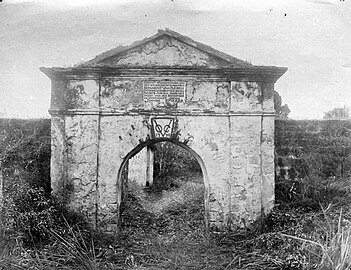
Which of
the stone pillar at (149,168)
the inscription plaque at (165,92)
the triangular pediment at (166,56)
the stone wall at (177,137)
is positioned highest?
the triangular pediment at (166,56)

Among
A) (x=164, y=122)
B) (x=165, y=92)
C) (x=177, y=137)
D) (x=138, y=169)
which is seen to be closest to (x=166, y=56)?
(x=165, y=92)

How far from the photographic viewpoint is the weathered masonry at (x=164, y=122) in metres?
6.40

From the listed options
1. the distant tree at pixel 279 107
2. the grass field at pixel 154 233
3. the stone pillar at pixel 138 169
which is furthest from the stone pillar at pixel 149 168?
the distant tree at pixel 279 107

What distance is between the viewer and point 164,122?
6410mm

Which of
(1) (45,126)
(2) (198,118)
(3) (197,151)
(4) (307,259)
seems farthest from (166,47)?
(4) (307,259)

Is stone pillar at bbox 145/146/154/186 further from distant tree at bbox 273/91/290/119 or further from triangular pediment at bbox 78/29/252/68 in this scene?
distant tree at bbox 273/91/290/119

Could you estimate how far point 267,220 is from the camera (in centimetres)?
640

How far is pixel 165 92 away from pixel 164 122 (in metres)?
0.56

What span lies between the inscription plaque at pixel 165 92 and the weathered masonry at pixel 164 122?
18mm

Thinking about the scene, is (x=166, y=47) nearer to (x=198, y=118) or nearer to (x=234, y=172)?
(x=198, y=118)

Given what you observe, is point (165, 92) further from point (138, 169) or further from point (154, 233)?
point (138, 169)

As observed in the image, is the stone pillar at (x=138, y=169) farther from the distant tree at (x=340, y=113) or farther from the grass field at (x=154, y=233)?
the distant tree at (x=340, y=113)

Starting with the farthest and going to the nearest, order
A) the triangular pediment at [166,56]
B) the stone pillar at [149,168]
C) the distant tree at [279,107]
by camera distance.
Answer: the distant tree at [279,107]
the stone pillar at [149,168]
the triangular pediment at [166,56]

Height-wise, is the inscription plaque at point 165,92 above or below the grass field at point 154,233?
above
